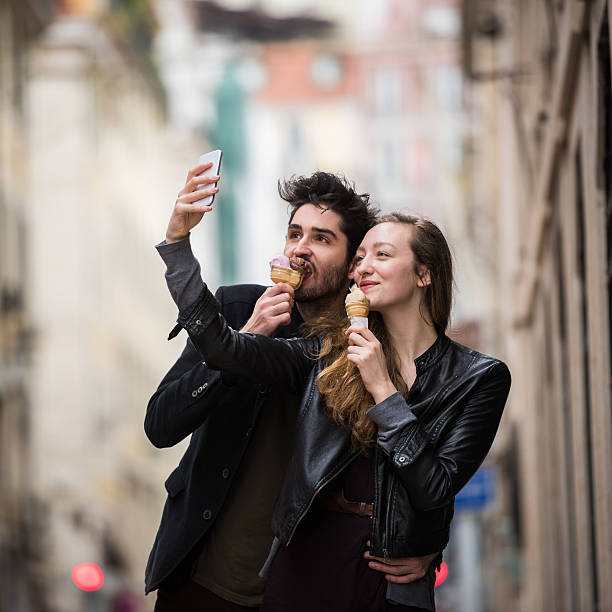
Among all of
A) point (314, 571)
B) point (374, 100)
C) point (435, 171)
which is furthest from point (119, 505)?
point (374, 100)

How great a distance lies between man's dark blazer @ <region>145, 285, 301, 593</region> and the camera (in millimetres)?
4570

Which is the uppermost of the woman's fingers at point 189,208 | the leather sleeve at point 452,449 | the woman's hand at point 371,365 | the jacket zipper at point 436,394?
the woman's fingers at point 189,208

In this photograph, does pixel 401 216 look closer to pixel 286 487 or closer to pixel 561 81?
pixel 286 487

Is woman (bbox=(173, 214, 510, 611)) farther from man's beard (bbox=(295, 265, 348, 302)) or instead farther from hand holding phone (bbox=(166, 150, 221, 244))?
man's beard (bbox=(295, 265, 348, 302))

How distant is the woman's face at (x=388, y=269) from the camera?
169 inches

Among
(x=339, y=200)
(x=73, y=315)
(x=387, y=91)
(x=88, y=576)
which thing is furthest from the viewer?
(x=387, y=91)

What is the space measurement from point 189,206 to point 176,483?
112cm

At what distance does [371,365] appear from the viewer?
409 cm

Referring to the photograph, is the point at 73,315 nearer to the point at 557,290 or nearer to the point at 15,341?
the point at 15,341

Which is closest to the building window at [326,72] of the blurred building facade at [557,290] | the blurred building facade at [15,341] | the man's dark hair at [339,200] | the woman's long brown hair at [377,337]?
the blurred building facade at [15,341]

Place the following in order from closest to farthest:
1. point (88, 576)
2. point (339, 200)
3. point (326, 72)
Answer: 1. point (339, 200)
2. point (88, 576)
3. point (326, 72)

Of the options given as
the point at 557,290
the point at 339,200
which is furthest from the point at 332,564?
the point at 557,290

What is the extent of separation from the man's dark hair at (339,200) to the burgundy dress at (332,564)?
3.21 ft

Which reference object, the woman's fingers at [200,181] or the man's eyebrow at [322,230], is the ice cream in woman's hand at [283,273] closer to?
the man's eyebrow at [322,230]
